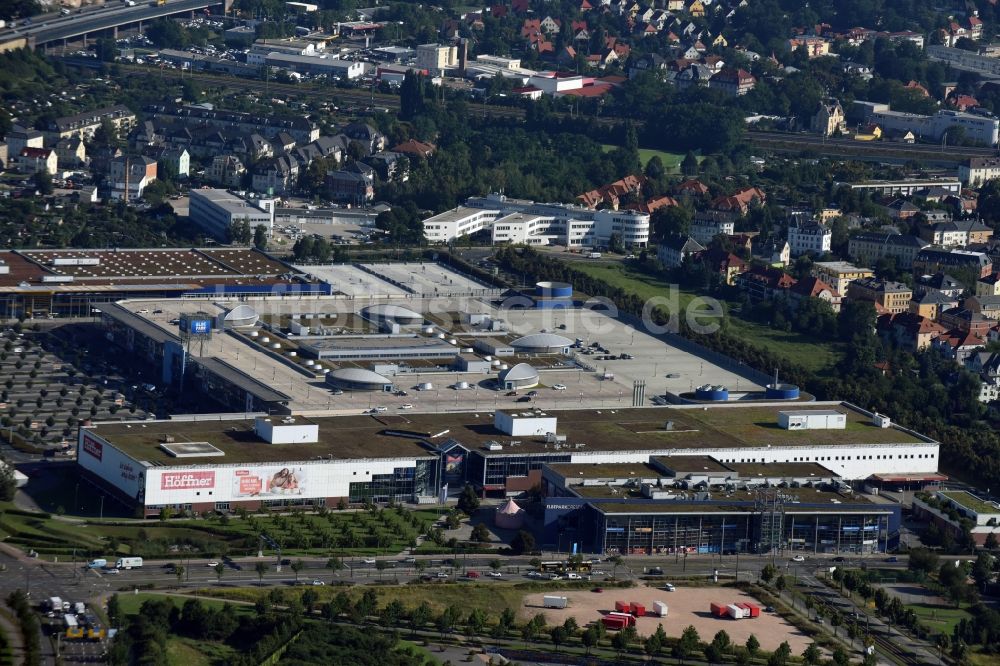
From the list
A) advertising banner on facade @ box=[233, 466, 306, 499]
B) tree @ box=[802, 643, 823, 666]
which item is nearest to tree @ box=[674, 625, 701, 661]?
tree @ box=[802, 643, 823, 666]

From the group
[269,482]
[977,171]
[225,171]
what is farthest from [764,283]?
[269,482]

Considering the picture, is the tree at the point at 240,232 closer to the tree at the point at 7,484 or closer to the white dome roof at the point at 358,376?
the white dome roof at the point at 358,376

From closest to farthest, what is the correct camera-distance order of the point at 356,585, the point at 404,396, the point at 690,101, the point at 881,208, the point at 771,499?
1. the point at 356,585
2. the point at 771,499
3. the point at 404,396
4. the point at 881,208
5. the point at 690,101

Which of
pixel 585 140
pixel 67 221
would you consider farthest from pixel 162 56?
pixel 67 221

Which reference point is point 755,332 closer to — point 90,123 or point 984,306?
point 984,306

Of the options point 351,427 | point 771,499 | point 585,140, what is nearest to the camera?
point 771,499

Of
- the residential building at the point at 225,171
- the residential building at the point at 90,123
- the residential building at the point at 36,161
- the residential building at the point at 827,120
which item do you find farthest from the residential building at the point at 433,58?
the residential building at the point at 36,161

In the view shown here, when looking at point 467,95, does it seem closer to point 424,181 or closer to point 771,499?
point 424,181
